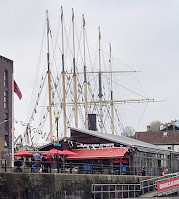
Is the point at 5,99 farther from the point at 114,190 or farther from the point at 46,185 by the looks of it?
the point at 46,185

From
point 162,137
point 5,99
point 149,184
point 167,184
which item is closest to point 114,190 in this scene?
point 167,184

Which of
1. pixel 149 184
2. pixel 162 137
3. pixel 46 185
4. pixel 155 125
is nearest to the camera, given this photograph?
pixel 46 185

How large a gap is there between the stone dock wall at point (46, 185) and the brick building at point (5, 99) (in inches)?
563

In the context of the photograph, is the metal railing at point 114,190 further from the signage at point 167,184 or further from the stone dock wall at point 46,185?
the signage at point 167,184

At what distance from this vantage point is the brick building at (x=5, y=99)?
4916cm

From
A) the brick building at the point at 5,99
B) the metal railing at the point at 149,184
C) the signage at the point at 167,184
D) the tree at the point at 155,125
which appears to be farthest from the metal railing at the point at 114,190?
the tree at the point at 155,125

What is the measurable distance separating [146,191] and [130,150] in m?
3.95

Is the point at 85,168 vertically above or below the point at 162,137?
below

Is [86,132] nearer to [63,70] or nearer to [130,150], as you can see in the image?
[130,150]

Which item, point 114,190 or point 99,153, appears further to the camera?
point 99,153

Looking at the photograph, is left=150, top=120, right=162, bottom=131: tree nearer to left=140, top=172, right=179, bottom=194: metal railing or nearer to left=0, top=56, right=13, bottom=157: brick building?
left=0, top=56, right=13, bottom=157: brick building

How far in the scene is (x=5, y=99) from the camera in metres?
50.1

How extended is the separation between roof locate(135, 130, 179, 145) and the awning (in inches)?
2038

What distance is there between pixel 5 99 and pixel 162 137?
178ft
